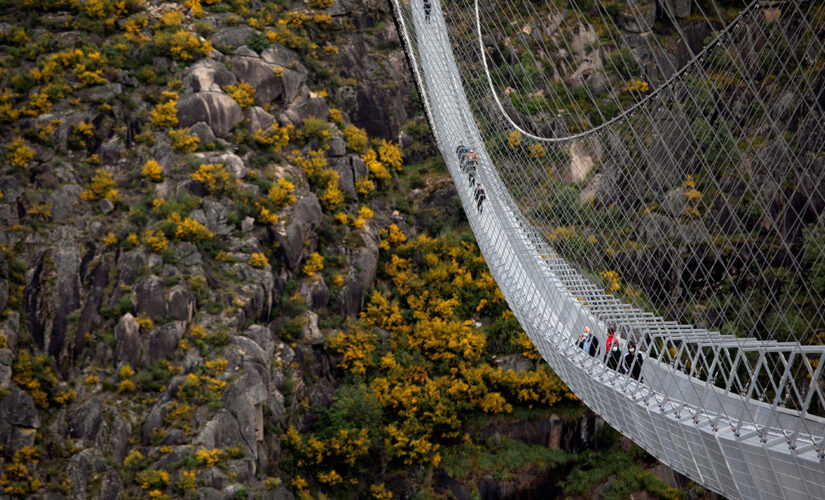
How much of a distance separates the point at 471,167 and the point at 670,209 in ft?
13.4

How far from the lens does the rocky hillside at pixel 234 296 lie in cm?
1216

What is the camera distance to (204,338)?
42.3 feet

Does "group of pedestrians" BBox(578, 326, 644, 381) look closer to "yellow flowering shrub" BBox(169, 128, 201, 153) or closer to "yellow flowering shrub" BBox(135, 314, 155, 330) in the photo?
"yellow flowering shrub" BBox(135, 314, 155, 330)

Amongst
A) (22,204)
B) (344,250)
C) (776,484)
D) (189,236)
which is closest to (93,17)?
(22,204)

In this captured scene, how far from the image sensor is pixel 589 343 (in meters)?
8.98

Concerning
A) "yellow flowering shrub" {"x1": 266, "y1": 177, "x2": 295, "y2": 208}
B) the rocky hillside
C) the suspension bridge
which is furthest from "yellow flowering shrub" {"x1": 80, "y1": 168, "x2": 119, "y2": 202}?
the suspension bridge

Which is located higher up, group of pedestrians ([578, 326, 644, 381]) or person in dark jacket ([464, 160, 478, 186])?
group of pedestrians ([578, 326, 644, 381])

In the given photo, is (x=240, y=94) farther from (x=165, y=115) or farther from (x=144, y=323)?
(x=144, y=323)

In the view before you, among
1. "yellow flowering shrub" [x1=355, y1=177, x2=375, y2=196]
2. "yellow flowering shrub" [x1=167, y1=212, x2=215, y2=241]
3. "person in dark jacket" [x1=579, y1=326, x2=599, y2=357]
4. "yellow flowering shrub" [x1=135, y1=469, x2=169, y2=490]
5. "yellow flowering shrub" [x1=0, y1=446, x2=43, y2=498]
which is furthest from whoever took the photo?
"yellow flowering shrub" [x1=355, y1=177, x2=375, y2=196]

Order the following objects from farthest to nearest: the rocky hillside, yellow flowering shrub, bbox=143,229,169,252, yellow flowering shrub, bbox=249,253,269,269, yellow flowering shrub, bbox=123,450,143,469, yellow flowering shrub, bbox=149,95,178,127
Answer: yellow flowering shrub, bbox=149,95,178,127, yellow flowering shrub, bbox=249,253,269,269, yellow flowering shrub, bbox=143,229,169,252, the rocky hillside, yellow flowering shrub, bbox=123,450,143,469

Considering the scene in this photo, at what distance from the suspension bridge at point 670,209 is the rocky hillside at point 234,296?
228cm

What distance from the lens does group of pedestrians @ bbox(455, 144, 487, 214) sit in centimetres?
1272

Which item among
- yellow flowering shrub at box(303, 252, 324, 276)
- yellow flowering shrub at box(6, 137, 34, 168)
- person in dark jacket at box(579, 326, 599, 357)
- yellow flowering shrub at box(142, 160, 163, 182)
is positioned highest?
person in dark jacket at box(579, 326, 599, 357)

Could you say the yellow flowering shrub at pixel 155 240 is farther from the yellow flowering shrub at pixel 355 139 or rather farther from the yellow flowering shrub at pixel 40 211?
the yellow flowering shrub at pixel 355 139
